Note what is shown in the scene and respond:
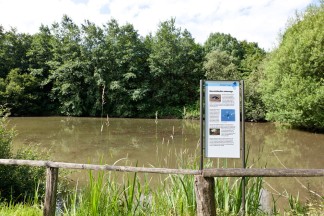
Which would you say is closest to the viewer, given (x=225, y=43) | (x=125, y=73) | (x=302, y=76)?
(x=302, y=76)

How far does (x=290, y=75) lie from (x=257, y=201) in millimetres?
14796

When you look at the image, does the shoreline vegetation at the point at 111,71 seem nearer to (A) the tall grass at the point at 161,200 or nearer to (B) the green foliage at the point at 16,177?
(B) the green foliage at the point at 16,177

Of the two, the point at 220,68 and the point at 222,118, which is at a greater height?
the point at 220,68

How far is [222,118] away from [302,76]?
15029 millimetres

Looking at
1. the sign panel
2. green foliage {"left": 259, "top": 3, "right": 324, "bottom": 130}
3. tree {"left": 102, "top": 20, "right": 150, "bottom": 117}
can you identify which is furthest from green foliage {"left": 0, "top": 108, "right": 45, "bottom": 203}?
tree {"left": 102, "top": 20, "right": 150, "bottom": 117}

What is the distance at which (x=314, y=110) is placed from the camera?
15719 millimetres

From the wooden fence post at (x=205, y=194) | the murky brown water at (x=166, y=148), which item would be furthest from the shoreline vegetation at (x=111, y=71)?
the wooden fence post at (x=205, y=194)

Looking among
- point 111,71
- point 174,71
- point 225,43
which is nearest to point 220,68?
point 174,71

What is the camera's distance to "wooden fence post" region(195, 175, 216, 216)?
8.39 feet

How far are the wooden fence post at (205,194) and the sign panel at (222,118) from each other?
17.3 inches

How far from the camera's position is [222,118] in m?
2.99

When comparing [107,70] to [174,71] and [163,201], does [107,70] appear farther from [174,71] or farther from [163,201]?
[163,201]

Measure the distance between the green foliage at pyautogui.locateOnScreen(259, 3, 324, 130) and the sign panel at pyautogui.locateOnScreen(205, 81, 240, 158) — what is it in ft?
45.5

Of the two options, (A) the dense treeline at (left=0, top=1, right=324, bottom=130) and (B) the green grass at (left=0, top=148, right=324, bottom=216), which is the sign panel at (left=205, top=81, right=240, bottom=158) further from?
(A) the dense treeline at (left=0, top=1, right=324, bottom=130)
